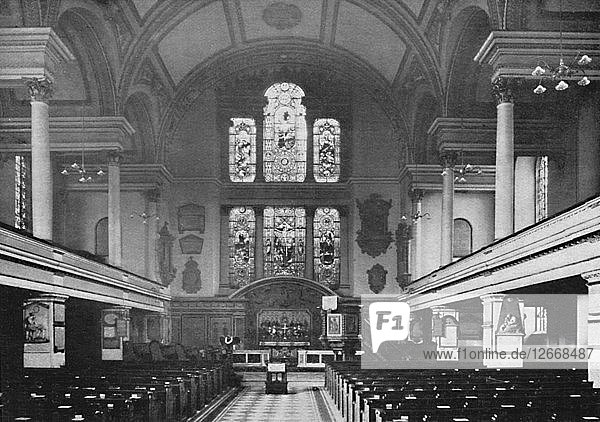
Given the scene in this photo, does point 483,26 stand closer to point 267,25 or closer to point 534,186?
point 534,186

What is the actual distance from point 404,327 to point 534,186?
7.08 metres

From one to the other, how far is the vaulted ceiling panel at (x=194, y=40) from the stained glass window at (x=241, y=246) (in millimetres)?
6000

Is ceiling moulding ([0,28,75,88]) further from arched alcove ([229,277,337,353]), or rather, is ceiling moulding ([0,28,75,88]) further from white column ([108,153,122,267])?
arched alcove ([229,277,337,353])

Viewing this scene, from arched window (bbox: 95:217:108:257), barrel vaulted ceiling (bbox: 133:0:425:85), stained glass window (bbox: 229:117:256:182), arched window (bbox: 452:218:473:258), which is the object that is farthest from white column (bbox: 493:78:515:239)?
arched window (bbox: 95:217:108:257)

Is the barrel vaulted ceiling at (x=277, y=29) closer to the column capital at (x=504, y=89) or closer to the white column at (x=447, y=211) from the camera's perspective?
the white column at (x=447, y=211)

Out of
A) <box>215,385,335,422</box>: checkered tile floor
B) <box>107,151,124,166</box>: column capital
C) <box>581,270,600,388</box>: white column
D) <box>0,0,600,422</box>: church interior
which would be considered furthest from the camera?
<box>107,151,124,166</box>: column capital

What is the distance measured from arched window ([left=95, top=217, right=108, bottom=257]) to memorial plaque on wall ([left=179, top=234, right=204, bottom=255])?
2.78 meters

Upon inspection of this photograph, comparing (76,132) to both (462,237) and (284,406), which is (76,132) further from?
(462,237)

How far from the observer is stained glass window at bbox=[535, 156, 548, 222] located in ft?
87.6

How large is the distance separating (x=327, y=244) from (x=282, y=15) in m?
9.29

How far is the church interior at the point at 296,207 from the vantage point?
1416 centimetres

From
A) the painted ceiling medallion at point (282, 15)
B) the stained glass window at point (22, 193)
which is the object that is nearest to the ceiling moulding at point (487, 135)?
the painted ceiling medallion at point (282, 15)

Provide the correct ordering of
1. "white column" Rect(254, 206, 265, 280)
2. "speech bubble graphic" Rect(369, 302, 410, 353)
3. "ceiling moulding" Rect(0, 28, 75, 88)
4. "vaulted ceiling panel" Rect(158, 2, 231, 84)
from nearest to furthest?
"ceiling moulding" Rect(0, 28, 75, 88), "speech bubble graphic" Rect(369, 302, 410, 353), "vaulted ceiling panel" Rect(158, 2, 231, 84), "white column" Rect(254, 206, 265, 280)

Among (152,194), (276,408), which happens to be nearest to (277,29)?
(152,194)
